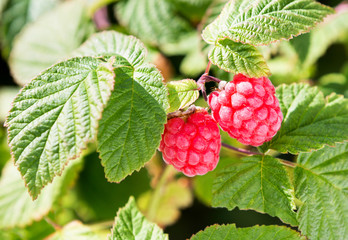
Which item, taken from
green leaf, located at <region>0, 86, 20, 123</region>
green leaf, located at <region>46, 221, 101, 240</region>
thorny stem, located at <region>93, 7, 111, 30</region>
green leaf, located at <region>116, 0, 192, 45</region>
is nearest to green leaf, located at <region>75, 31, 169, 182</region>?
green leaf, located at <region>46, 221, 101, 240</region>

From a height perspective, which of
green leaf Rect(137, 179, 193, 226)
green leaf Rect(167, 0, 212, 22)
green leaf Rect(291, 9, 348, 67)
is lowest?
green leaf Rect(137, 179, 193, 226)

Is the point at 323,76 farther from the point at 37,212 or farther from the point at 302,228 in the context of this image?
the point at 37,212

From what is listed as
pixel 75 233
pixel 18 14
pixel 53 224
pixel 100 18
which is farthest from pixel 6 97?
pixel 75 233

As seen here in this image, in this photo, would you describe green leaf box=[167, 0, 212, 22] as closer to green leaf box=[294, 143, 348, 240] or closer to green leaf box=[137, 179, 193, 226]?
green leaf box=[137, 179, 193, 226]

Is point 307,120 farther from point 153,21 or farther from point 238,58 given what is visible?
point 153,21

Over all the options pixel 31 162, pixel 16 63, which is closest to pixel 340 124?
pixel 31 162

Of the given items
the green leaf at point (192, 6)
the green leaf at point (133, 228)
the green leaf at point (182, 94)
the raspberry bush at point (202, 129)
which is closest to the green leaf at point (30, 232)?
the raspberry bush at point (202, 129)
